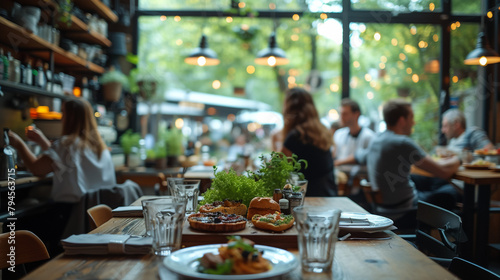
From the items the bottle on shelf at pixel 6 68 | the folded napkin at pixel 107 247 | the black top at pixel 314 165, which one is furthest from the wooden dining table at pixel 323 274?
the bottle on shelf at pixel 6 68

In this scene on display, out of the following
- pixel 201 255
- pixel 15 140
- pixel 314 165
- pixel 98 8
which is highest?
pixel 98 8

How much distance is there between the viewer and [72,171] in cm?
334

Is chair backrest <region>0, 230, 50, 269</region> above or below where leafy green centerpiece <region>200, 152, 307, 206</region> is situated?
below

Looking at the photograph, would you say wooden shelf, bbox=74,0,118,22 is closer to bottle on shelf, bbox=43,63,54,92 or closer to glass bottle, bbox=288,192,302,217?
bottle on shelf, bbox=43,63,54,92

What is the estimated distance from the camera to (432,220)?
206 cm

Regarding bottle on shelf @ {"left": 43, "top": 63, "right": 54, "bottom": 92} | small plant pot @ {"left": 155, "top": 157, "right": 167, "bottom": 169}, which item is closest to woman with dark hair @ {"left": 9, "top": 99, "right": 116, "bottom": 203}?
bottle on shelf @ {"left": 43, "top": 63, "right": 54, "bottom": 92}

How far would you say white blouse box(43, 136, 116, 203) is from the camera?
131 inches

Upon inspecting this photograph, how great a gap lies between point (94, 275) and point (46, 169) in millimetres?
2384

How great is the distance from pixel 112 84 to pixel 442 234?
431 centimetres

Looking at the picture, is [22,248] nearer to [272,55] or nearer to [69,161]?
[69,161]

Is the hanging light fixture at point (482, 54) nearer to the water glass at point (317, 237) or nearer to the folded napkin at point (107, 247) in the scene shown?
the water glass at point (317, 237)

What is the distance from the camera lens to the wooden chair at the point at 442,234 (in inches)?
71.6

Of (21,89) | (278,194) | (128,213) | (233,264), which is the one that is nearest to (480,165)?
(278,194)

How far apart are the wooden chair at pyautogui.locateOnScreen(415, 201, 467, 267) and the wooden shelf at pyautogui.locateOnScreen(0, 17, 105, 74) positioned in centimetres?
306
